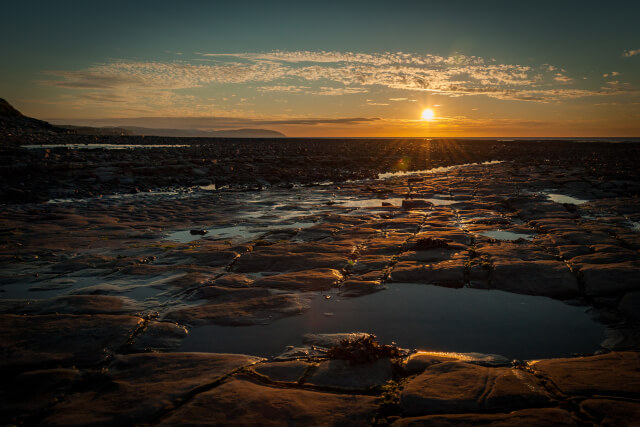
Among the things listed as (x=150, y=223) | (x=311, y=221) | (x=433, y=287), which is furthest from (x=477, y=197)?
(x=150, y=223)

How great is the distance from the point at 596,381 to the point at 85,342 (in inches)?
167

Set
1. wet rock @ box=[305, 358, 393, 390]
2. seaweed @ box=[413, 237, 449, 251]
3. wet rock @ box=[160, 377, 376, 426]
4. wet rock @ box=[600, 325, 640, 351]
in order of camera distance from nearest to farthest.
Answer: wet rock @ box=[160, 377, 376, 426]
wet rock @ box=[305, 358, 393, 390]
wet rock @ box=[600, 325, 640, 351]
seaweed @ box=[413, 237, 449, 251]

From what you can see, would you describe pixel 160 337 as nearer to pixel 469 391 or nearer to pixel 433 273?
pixel 469 391

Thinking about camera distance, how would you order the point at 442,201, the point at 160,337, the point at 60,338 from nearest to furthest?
the point at 60,338, the point at 160,337, the point at 442,201

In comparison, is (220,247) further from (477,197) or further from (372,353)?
(477,197)

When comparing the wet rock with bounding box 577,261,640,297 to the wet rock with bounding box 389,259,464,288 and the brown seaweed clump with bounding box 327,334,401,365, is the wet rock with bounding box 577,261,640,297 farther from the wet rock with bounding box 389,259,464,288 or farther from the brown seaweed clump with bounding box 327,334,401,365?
the brown seaweed clump with bounding box 327,334,401,365

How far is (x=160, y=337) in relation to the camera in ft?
12.0

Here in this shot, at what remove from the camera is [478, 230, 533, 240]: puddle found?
7254 millimetres

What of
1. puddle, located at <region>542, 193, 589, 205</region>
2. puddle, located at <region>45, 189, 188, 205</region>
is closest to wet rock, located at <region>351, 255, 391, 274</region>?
puddle, located at <region>542, 193, 589, 205</region>

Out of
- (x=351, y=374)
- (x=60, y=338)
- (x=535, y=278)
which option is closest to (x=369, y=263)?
(x=535, y=278)

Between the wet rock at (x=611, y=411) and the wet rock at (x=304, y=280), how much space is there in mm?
3023

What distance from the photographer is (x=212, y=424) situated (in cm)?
238

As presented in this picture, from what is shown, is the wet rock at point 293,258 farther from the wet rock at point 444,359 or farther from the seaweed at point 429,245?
the wet rock at point 444,359

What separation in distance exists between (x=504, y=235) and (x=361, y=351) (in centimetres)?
558
